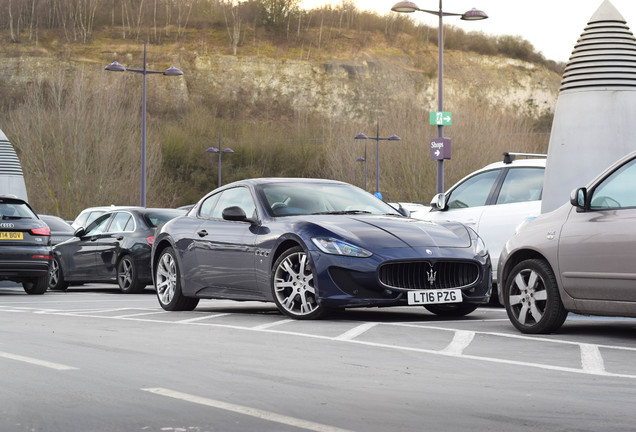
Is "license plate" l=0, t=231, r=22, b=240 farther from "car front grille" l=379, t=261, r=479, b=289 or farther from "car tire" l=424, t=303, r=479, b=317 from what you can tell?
"car front grille" l=379, t=261, r=479, b=289

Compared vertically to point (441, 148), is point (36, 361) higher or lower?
lower

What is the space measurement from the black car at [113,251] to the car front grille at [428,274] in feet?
30.1

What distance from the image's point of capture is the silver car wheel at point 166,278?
13.7 m

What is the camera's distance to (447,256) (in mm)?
11188

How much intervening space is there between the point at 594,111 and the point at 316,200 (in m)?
3.69

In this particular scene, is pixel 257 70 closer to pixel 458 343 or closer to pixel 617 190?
pixel 617 190

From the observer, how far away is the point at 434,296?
11117mm

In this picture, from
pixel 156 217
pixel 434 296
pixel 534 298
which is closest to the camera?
pixel 534 298

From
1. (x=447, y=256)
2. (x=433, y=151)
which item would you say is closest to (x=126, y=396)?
(x=447, y=256)

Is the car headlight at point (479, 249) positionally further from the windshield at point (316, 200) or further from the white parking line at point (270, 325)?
the white parking line at point (270, 325)

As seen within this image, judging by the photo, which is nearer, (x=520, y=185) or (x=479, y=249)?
(x=479, y=249)

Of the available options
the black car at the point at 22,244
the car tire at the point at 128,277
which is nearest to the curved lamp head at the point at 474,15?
the car tire at the point at 128,277

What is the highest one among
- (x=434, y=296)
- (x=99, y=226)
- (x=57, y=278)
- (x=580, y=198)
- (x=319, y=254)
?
(x=580, y=198)

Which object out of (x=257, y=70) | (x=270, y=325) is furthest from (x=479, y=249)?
(x=257, y=70)
